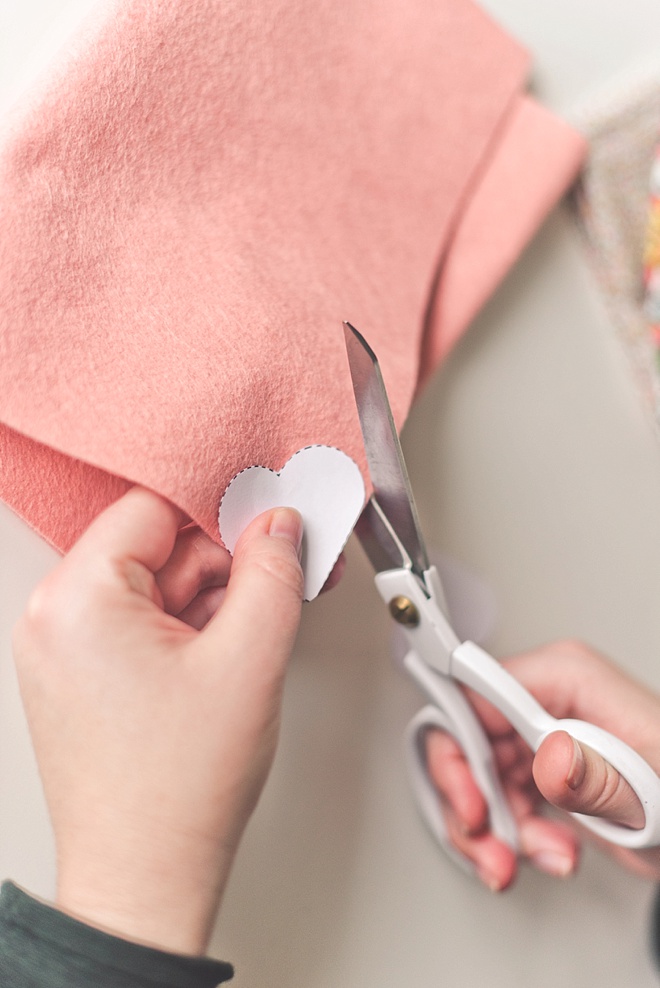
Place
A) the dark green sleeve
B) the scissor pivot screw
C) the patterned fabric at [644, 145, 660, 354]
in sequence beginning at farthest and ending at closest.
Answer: the patterned fabric at [644, 145, 660, 354] → the scissor pivot screw → the dark green sleeve

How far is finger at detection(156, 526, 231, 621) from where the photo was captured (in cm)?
38

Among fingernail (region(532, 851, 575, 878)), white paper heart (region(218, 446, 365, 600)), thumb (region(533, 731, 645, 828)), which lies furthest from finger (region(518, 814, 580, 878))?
white paper heart (region(218, 446, 365, 600))

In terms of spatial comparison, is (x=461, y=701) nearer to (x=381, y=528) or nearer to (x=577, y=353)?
(x=381, y=528)

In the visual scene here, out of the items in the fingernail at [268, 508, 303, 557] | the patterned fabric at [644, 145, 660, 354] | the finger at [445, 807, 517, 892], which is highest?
the patterned fabric at [644, 145, 660, 354]

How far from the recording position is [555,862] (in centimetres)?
51

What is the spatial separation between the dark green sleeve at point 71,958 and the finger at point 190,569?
14 cm

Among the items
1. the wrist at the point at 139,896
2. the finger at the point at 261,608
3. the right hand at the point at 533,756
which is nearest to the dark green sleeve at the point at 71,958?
the wrist at the point at 139,896

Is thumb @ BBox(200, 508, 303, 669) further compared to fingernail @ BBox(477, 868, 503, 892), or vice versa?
fingernail @ BBox(477, 868, 503, 892)

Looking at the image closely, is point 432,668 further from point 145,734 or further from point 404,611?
point 145,734

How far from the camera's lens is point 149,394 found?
0.37 m

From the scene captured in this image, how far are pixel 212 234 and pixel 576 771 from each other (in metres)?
0.32

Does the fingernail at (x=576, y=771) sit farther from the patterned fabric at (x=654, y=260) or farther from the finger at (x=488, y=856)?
the patterned fabric at (x=654, y=260)

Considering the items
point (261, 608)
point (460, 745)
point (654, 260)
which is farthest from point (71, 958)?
point (654, 260)

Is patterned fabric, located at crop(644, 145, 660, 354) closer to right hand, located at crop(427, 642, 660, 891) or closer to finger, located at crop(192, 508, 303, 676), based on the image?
right hand, located at crop(427, 642, 660, 891)
